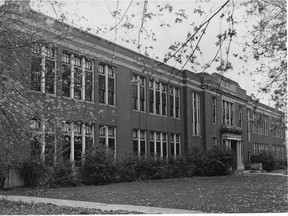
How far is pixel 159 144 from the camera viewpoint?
3131cm

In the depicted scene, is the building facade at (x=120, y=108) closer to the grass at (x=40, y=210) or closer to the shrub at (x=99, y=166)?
the shrub at (x=99, y=166)

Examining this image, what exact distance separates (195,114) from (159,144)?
5253 millimetres

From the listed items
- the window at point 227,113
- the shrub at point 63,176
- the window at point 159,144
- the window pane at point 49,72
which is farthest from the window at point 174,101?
the window pane at point 49,72

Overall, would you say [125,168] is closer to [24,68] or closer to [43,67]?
[43,67]

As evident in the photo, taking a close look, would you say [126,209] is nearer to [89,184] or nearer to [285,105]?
[285,105]

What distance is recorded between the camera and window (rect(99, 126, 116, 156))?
25.0 meters

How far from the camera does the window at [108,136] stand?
25.0 metres

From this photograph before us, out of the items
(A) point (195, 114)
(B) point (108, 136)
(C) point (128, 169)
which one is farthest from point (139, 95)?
(A) point (195, 114)

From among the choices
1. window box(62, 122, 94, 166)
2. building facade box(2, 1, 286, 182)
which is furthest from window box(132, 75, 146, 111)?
window box(62, 122, 94, 166)

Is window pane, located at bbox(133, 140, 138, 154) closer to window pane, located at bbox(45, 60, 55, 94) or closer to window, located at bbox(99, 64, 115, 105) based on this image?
window, located at bbox(99, 64, 115, 105)

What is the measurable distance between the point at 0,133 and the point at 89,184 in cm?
1141

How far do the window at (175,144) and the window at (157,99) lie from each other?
2.22 m

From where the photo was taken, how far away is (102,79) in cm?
2503

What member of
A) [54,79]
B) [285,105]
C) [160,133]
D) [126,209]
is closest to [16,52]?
[54,79]
